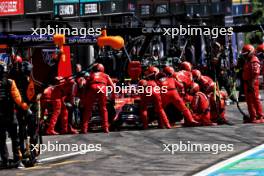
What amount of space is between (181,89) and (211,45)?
4.19 meters

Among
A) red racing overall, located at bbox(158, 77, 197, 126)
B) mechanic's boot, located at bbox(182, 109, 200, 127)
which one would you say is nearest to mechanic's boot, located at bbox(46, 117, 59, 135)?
red racing overall, located at bbox(158, 77, 197, 126)

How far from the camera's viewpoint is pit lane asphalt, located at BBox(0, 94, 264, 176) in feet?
37.9

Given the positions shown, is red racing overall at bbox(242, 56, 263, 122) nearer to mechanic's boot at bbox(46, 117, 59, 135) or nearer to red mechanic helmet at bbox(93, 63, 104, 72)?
red mechanic helmet at bbox(93, 63, 104, 72)

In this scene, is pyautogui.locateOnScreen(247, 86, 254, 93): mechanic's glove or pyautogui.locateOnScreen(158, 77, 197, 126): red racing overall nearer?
pyautogui.locateOnScreen(158, 77, 197, 126): red racing overall

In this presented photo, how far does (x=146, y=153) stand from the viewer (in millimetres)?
13242

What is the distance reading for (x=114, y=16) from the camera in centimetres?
3209

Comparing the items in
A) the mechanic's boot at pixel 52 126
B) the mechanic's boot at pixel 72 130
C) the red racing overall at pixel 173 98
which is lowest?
the mechanic's boot at pixel 72 130

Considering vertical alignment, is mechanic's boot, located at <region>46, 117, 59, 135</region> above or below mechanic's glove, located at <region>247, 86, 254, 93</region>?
below

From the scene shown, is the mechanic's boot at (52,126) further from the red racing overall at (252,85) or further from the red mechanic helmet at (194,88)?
the red racing overall at (252,85)

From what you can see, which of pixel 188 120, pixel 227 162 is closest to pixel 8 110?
pixel 227 162

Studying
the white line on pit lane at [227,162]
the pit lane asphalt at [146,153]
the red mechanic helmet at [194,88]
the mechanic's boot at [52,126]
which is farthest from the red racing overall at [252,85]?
the mechanic's boot at [52,126]

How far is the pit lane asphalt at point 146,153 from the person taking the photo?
37.9ft

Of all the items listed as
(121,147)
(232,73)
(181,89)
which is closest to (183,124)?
(181,89)

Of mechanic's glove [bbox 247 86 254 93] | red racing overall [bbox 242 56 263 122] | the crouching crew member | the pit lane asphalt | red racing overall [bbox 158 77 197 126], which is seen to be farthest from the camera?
mechanic's glove [bbox 247 86 254 93]
